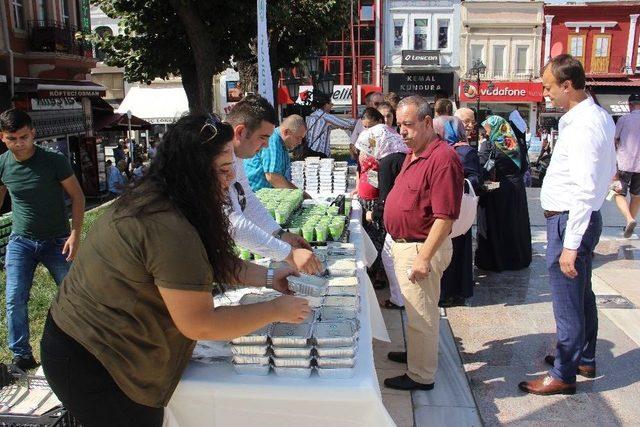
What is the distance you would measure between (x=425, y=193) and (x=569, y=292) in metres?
0.96

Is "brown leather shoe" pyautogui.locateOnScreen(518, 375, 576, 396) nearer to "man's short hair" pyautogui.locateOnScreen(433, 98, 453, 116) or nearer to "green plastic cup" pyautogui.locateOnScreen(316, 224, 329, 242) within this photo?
"green plastic cup" pyautogui.locateOnScreen(316, 224, 329, 242)

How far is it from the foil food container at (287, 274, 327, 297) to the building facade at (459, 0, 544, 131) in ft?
101

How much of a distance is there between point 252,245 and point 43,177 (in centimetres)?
206

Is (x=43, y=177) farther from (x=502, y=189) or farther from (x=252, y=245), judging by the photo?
(x=502, y=189)

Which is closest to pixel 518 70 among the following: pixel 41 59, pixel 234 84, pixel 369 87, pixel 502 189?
pixel 369 87

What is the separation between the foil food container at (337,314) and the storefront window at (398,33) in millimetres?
33140

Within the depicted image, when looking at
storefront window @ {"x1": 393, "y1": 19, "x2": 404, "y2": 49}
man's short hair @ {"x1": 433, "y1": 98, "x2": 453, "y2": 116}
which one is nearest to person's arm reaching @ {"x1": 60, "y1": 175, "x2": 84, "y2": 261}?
man's short hair @ {"x1": 433, "y1": 98, "x2": 453, "y2": 116}

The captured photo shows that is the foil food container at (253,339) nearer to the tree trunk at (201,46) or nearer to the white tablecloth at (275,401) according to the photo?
the white tablecloth at (275,401)

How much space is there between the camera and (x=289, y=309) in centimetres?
175

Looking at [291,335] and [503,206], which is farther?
[503,206]

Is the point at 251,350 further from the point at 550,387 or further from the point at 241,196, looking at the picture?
the point at 550,387

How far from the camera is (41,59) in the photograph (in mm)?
14750

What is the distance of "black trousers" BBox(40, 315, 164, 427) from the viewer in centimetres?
167

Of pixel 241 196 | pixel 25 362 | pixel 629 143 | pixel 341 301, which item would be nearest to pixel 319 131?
pixel 629 143
